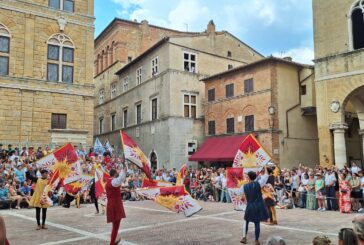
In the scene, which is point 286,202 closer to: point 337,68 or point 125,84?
point 337,68

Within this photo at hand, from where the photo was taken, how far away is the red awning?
2841 centimetres

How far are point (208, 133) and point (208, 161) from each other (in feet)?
9.66

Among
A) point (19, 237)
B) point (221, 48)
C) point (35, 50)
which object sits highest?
point (221, 48)

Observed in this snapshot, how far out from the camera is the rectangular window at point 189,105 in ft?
112

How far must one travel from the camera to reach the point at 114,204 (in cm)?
919

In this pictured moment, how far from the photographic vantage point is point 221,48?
3703 cm

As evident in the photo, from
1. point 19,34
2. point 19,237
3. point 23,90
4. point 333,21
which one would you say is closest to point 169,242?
point 19,237

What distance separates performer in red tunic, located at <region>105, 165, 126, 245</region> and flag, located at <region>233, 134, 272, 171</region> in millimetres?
4406

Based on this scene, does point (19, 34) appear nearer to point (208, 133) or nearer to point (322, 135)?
point (208, 133)

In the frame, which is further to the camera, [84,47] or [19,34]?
[84,47]

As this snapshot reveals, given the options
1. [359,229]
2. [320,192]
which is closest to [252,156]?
[320,192]

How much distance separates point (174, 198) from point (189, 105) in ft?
78.0

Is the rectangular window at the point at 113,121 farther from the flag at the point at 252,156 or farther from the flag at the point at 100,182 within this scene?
the flag at the point at 252,156

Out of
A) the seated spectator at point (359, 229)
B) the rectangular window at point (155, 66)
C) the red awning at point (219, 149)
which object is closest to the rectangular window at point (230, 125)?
the red awning at point (219, 149)
